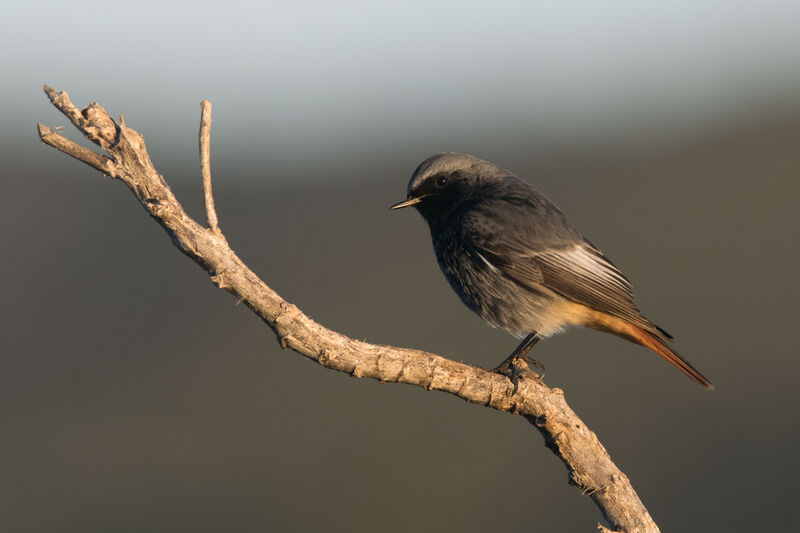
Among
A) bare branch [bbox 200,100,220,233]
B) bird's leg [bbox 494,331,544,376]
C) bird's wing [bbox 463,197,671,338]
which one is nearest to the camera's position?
bare branch [bbox 200,100,220,233]

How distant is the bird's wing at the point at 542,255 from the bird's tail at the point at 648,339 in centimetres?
13

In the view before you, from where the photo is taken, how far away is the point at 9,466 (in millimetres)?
31594

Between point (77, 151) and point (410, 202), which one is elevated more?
point (410, 202)

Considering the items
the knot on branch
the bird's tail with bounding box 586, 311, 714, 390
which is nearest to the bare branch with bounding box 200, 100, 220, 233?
the knot on branch

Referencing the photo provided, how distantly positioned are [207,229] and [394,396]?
90.9 feet

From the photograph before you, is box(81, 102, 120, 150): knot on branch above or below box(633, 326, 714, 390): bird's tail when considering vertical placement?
below

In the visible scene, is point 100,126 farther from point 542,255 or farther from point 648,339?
point 648,339

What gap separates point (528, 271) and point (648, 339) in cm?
101

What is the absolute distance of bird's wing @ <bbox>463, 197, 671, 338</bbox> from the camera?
716cm

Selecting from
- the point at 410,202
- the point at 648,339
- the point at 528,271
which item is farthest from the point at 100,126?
the point at 648,339

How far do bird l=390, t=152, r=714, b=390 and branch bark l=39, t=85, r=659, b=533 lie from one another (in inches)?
54.6

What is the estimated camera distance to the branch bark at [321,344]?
4801 millimetres

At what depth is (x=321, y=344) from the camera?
4.96 meters

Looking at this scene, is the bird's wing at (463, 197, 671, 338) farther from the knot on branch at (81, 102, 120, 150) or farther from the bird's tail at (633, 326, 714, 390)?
the knot on branch at (81, 102, 120, 150)
